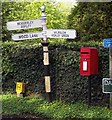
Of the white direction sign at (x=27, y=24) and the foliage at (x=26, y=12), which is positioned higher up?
the foliage at (x=26, y=12)

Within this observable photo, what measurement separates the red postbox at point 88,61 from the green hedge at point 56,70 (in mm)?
175

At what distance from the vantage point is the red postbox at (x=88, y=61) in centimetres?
805

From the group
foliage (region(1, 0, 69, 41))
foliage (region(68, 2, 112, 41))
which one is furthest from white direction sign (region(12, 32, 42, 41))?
foliage (region(1, 0, 69, 41))

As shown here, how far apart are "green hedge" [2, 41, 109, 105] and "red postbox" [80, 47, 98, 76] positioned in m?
0.18

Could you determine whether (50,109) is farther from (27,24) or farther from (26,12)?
(26,12)

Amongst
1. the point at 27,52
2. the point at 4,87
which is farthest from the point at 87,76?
the point at 4,87

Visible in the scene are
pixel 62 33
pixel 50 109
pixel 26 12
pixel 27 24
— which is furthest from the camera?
pixel 26 12

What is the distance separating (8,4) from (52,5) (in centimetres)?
333

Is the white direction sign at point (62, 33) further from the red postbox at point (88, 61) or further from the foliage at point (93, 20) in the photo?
the foliage at point (93, 20)

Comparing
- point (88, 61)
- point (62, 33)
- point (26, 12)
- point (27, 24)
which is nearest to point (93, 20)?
point (62, 33)

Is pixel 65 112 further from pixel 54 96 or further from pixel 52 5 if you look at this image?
pixel 52 5

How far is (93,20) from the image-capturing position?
1170 centimetres

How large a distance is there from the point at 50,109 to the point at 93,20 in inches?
171

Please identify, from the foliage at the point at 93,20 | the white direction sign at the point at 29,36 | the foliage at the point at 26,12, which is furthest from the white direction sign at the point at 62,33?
the foliage at the point at 26,12
